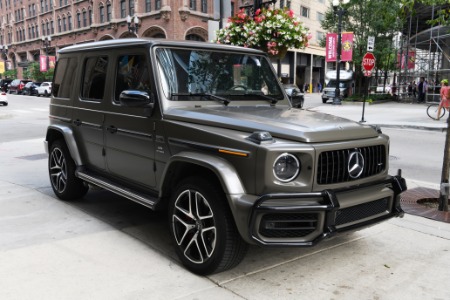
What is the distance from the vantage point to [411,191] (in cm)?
665

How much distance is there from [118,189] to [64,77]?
216 centimetres

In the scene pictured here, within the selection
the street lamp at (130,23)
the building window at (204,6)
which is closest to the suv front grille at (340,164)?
the street lamp at (130,23)

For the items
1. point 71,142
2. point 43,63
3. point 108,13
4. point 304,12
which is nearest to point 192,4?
point 108,13

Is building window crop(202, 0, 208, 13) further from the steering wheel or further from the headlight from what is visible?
the headlight

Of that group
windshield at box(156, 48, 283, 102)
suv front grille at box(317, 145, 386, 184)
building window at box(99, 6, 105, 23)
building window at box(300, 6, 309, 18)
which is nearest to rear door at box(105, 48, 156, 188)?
windshield at box(156, 48, 283, 102)

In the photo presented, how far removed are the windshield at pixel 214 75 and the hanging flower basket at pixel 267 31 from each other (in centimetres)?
663

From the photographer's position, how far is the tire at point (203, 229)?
3367 mm

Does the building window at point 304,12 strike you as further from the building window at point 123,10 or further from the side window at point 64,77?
the side window at point 64,77

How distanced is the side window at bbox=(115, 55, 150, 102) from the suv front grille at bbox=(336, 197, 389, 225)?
7.07 feet

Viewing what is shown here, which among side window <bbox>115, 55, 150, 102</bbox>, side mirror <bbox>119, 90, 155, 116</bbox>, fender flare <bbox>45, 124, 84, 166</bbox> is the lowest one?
fender flare <bbox>45, 124, 84, 166</bbox>

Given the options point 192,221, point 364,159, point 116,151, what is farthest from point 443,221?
point 116,151

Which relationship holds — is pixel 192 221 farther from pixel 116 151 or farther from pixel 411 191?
pixel 411 191

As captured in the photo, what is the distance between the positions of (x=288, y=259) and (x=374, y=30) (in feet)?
110

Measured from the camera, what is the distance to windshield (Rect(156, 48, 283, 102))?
419 centimetres
